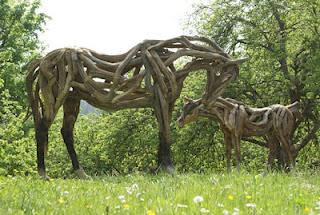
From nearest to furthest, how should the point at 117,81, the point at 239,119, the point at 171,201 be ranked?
the point at 171,201 → the point at 117,81 → the point at 239,119

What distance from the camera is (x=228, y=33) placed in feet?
78.0

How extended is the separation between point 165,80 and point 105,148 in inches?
735

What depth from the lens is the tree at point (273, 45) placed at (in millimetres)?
21578

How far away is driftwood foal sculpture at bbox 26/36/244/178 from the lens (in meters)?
9.34

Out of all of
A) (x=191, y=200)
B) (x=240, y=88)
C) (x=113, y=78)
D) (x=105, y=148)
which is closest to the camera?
(x=191, y=200)

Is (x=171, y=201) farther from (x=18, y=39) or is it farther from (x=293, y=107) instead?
(x=18, y=39)

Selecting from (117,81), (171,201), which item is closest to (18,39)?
(117,81)

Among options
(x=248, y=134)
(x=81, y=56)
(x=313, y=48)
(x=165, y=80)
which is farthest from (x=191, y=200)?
(x=313, y=48)

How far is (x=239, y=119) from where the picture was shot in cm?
1385

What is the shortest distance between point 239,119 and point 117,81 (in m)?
5.54

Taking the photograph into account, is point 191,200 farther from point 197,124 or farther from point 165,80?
point 197,124

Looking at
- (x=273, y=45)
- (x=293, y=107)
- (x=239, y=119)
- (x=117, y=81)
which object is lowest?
(x=239, y=119)

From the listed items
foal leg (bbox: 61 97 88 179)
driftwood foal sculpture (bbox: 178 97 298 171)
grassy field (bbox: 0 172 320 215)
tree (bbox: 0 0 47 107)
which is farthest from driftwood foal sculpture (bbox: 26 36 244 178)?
tree (bbox: 0 0 47 107)

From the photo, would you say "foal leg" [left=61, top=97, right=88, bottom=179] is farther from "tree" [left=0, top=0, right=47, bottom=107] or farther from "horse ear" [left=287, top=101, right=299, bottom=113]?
"tree" [left=0, top=0, right=47, bottom=107]
